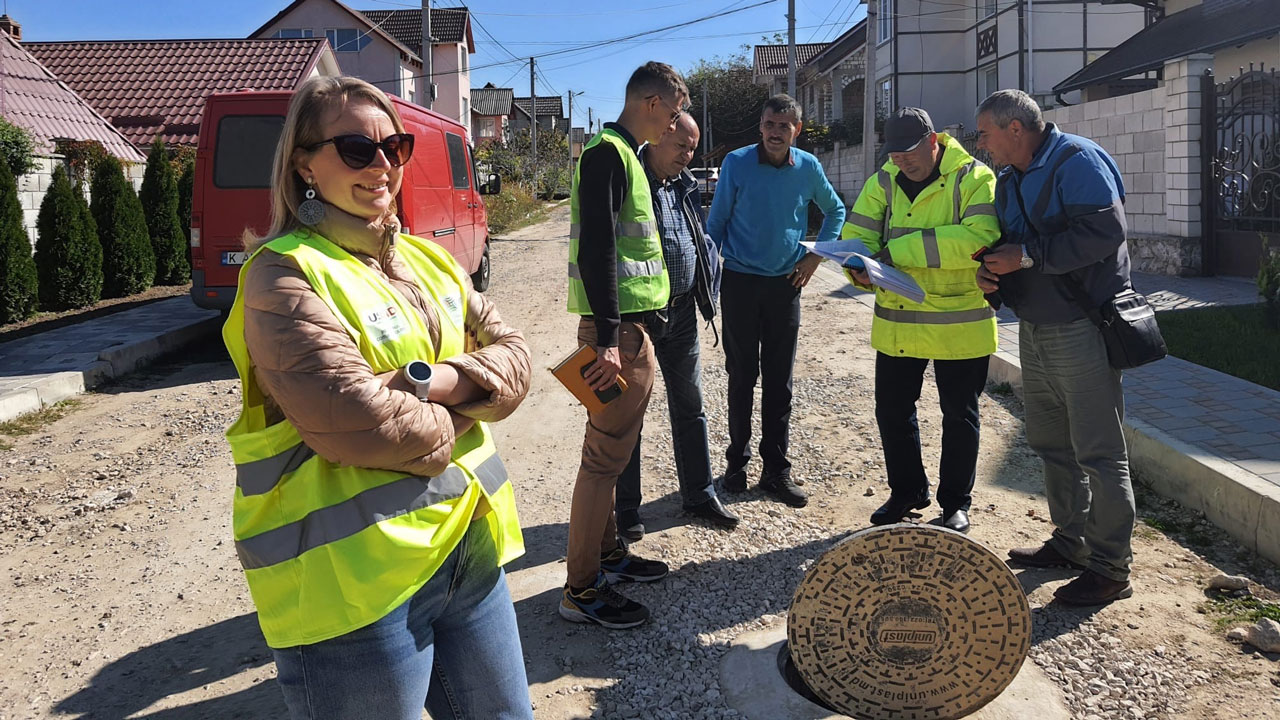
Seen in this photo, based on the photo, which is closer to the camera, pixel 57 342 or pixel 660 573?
pixel 660 573

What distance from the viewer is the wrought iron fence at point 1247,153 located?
35.2 ft

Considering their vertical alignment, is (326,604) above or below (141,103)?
below

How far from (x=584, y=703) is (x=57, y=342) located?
8.43m

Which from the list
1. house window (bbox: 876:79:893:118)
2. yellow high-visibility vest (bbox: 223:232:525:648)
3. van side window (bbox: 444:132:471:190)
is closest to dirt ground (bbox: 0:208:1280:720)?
yellow high-visibility vest (bbox: 223:232:525:648)

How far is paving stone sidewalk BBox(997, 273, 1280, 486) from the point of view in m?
5.01

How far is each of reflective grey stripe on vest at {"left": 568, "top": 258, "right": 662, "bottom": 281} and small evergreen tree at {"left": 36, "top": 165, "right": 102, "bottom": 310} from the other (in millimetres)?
10470

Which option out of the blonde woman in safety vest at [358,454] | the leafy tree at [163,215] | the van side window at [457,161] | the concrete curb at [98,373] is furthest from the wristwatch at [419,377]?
the leafy tree at [163,215]

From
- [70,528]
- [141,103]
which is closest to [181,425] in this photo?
[70,528]

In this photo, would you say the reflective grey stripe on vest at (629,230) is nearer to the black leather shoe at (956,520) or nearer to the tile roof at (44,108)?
the black leather shoe at (956,520)

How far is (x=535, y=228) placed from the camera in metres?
30.1

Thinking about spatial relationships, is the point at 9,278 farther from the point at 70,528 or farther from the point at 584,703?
the point at 584,703

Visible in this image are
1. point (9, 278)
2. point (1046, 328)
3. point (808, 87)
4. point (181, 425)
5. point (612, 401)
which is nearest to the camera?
point (612, 401)

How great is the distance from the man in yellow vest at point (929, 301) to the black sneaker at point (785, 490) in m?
0.46

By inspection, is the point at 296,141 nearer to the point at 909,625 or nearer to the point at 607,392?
the point at 607,392
